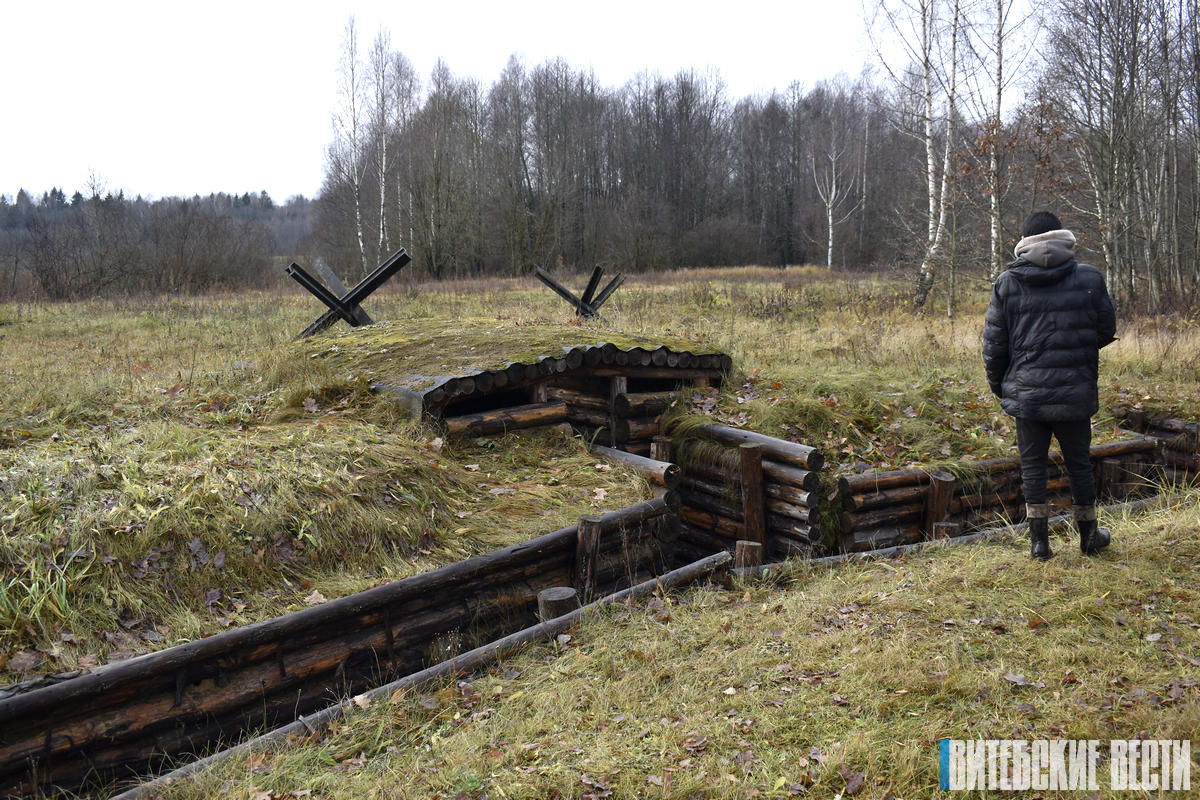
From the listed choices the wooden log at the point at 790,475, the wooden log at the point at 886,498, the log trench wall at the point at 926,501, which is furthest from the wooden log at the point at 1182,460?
the wooden log at the point at 790,475

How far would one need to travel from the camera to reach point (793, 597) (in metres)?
5.70

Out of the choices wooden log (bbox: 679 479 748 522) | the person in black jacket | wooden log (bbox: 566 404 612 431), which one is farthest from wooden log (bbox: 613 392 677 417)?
the person in black jacket

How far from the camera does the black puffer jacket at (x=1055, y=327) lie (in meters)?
5.23

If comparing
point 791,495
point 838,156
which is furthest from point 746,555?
point 838,156

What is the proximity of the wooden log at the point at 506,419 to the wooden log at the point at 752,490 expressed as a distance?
7.18 ft

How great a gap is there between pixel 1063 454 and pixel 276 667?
17.8 ft

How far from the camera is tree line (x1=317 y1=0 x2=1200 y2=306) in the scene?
58.6 feet

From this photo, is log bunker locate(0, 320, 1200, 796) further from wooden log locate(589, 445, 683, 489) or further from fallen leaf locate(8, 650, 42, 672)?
fallen leaf locate(8, 650, 42, 672)

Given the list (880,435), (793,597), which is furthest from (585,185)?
(793,597)

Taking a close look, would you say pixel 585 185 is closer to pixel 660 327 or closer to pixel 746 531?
pixel 660 327

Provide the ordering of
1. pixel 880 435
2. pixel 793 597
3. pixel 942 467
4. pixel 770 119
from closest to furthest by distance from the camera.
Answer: pixel 793 597 → pixel 942 467 → pixel 880 435 → pixel 770 119

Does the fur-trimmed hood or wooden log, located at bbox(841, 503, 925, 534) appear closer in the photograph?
the fur-trimmed hood

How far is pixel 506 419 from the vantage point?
8.36 m

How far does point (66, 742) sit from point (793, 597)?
450 cm
